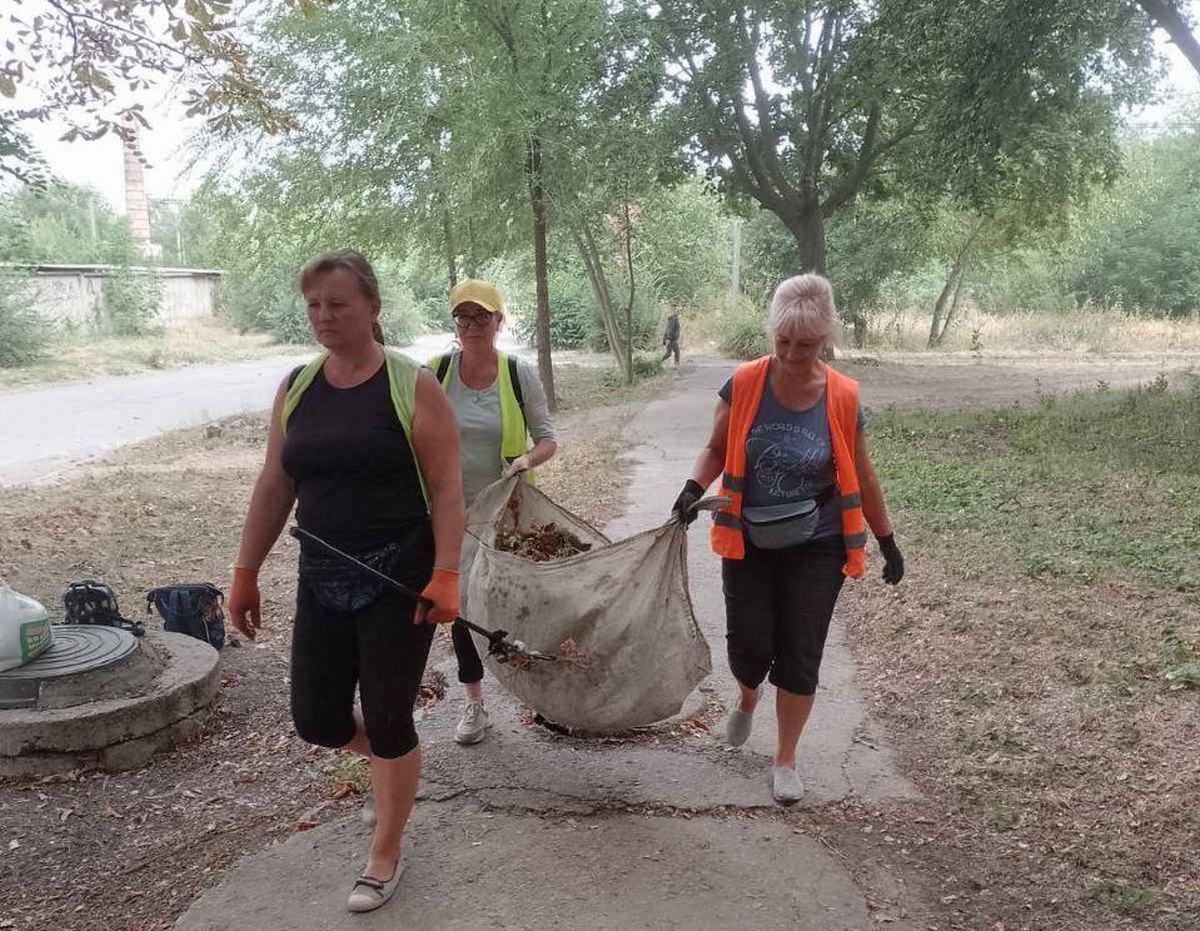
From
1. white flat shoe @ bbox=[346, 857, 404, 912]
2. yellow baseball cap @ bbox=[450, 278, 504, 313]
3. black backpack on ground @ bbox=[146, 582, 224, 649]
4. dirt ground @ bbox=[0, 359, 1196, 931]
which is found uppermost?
yellow baseball cap @ bbox=[450, 278, 504, 313]

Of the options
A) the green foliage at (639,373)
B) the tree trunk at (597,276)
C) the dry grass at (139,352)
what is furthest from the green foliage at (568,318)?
the tree trunk at (597,276)

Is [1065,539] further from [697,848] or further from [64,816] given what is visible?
[64,816]

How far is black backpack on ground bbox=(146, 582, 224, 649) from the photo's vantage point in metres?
4.87

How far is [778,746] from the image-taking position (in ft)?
11.2

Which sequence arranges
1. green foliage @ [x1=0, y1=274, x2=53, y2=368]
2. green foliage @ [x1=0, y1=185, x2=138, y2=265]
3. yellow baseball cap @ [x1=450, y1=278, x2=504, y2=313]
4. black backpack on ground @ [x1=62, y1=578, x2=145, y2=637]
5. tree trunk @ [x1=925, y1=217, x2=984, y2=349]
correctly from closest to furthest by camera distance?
1. yellow baseball cap @ [x1=450, y1=278, x2=504, y2=313]
2. black backpack on ground @ [x1=62, y1=578, x2=145, y2=637]
3. green foliage @ [x1=0, y1=274, x2=53, y2=368]
4. green foliage @ [x1=0, y1=185, x2=138, y2=265]
5. tree trunk @ [x1=925, y1=217, x2=984, y2=349]

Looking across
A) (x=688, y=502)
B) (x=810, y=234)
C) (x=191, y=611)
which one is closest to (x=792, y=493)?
(x=688, y=502)

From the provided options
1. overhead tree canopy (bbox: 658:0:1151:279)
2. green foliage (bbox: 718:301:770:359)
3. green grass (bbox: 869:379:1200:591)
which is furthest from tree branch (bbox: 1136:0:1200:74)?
green foliage (bbox: 718:301:770:359)

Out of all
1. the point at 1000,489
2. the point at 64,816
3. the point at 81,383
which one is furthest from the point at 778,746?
the point at 81,383

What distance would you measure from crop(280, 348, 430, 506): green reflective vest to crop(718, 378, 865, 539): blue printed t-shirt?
1.12 m

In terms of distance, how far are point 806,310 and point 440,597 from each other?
1428mm

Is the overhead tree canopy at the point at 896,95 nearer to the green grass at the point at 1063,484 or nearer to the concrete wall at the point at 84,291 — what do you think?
the green grass at the point at 1063,484

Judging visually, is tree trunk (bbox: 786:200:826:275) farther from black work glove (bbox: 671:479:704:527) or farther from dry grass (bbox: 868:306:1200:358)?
black work glove (bbox: 671:479:704:527)

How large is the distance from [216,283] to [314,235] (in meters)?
30.7

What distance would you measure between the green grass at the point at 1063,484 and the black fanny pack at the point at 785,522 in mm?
2986
